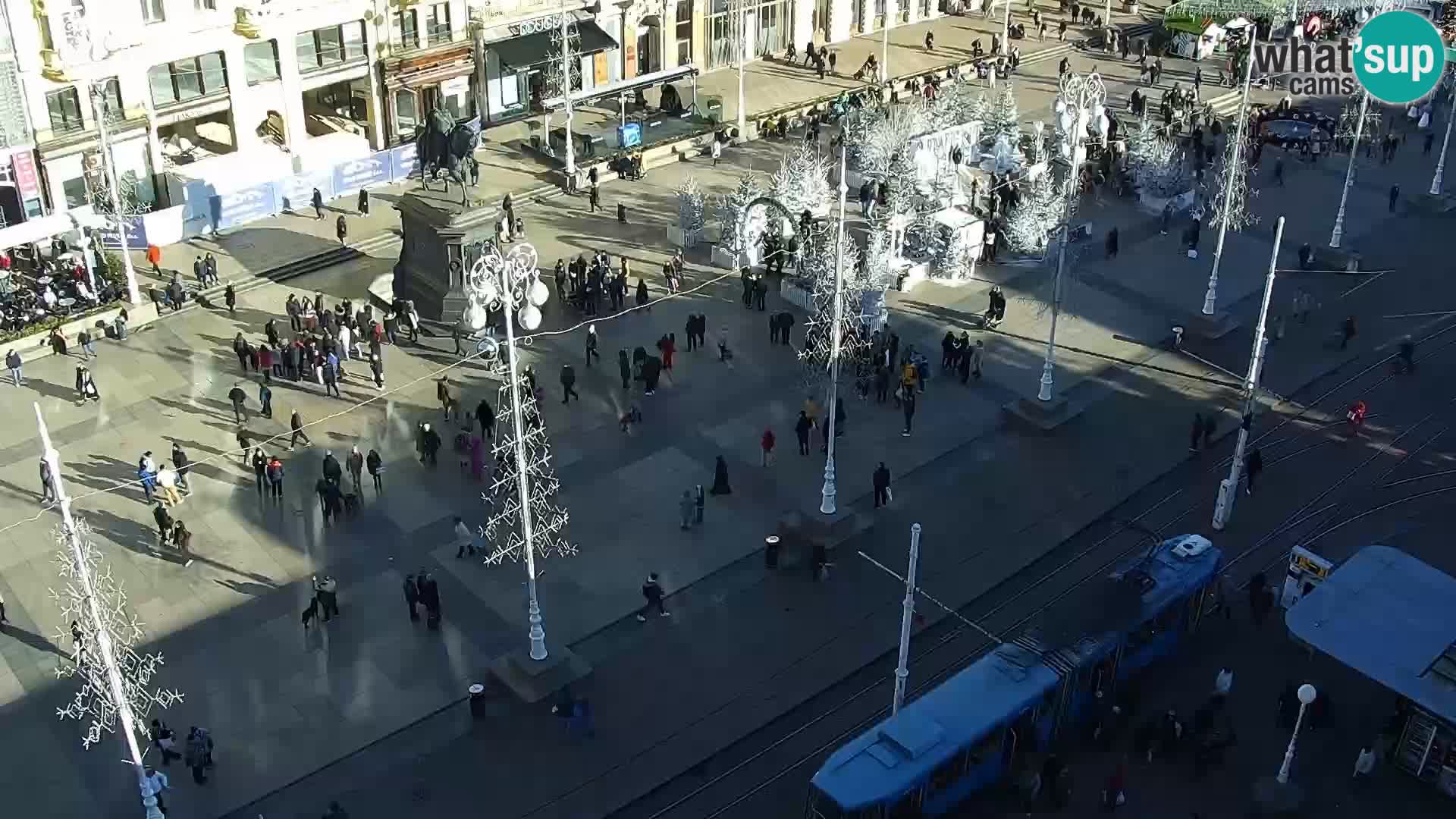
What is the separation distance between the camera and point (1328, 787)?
28.1m

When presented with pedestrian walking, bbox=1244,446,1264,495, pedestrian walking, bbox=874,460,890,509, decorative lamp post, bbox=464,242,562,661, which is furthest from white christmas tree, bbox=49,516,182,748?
pedestrian walking, bbox=1244,446,1264,495

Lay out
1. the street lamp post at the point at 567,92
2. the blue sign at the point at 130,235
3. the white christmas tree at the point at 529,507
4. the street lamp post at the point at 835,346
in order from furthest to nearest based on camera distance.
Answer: the street lamp post at the point at 567,92, the blue sign at the point at 130,235, the white christmas tree at the point at 529,507, the street lamp post at the point at 835,346

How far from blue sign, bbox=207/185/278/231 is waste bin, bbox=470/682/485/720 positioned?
2989cm

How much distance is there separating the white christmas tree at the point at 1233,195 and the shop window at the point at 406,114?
31.8 meters

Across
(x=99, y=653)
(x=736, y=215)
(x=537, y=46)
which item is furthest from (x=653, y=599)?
(x=537, y=46)

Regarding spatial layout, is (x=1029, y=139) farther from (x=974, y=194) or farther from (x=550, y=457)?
(x=550, y=457)

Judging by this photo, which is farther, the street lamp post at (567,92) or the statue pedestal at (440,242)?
the street lamp post at (567,92)

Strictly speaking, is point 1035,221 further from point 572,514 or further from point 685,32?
point 685,32

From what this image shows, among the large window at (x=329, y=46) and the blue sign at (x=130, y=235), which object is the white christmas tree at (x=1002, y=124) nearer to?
the large window at (x=329, y=46)

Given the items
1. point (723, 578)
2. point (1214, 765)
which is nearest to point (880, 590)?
point (723, 578)

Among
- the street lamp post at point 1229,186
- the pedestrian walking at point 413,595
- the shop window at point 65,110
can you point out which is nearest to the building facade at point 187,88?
the shop window at point 65,110

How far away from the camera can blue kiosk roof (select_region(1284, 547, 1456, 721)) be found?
27.0 metres

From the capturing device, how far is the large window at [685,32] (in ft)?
220

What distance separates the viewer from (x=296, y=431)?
39.7m
